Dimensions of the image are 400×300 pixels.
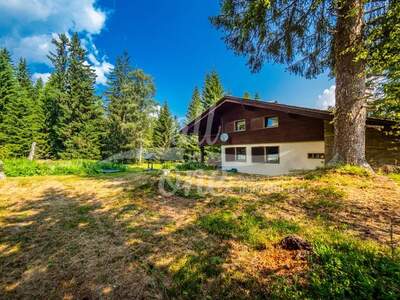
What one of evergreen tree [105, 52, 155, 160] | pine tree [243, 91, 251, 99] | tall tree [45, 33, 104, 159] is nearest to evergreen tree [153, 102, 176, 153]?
evergreen tree [105, 52, 155, 160]

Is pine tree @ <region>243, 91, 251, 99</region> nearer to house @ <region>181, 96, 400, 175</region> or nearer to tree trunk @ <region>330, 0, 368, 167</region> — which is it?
house @ <region>181, 96, 400, 175</region>

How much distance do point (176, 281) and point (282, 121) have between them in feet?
40.8

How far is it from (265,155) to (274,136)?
156cm

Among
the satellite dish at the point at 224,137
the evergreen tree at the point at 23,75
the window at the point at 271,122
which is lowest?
the satellite dish at the point at 224,137

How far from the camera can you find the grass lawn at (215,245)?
259cm

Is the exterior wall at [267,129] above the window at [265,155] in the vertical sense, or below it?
above

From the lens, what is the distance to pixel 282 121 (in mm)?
13352

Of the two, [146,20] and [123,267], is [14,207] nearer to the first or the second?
[123,267]

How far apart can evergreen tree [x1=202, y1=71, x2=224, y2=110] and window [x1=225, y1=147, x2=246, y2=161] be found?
14.7 meters

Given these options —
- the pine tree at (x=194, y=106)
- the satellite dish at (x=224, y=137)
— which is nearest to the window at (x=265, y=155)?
the satellite dish at (x=224, y=137)

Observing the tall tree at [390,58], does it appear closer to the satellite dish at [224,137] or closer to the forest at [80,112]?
the satellite dish at [224,137]

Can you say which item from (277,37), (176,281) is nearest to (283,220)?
(176,281)

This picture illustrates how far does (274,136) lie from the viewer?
45.1 ft

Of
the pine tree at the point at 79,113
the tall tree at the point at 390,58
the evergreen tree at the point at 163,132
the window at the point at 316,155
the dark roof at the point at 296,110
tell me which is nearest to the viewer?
the tall tree at the point at 390,58
